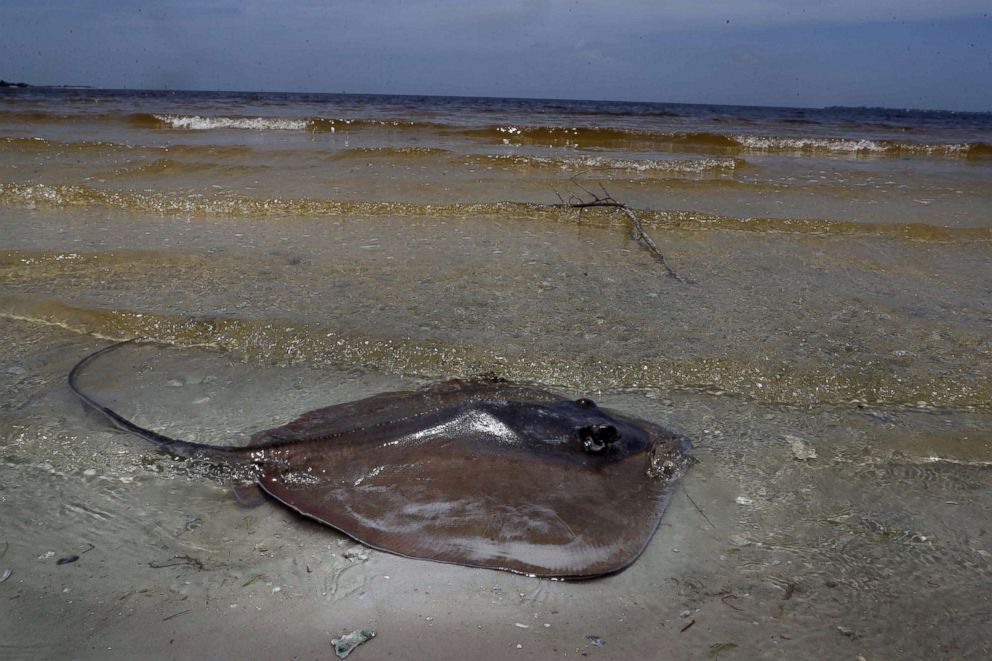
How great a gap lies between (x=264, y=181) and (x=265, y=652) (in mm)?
9844

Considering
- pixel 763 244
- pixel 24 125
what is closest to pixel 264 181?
pixel 763 244

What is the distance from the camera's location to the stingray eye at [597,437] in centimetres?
307

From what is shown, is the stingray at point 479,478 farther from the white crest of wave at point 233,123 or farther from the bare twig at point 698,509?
the white crest of wave at point 233,123

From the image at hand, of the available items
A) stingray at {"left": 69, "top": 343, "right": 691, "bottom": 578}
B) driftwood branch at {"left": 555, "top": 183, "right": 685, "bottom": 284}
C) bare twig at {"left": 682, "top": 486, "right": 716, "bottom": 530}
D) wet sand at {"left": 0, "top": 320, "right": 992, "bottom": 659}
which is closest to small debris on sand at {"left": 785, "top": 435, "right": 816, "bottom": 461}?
wet sand at {"left": 0, "top": 320, "right": 992, "bottom": 659}

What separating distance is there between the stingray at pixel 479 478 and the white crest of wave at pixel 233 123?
18786mm

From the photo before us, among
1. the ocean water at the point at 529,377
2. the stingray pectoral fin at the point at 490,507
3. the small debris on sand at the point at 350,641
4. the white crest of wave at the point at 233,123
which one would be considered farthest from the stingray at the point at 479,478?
the white crest of wave at the point at 233,123

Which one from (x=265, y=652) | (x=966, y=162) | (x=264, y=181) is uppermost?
(x=966, y=162)

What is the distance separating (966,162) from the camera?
17.5 m

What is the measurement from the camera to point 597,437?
10.2 ft

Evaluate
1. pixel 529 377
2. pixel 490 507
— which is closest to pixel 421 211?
pixel 529 377

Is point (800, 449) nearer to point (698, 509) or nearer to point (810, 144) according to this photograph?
point (698, 509)

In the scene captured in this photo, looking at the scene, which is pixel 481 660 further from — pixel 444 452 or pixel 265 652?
pixel 444 452

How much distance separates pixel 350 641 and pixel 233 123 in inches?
833

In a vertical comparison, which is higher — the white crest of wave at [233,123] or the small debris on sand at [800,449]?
the white crest of wave at [233,123]
